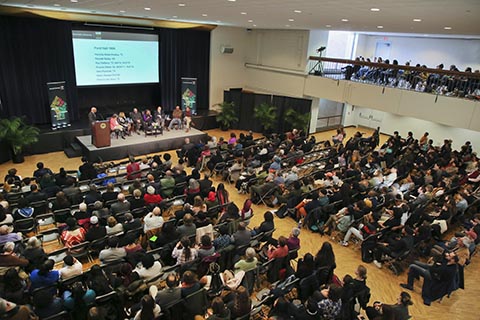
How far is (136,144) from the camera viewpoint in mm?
11602

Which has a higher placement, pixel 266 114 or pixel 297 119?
pixel 266 114

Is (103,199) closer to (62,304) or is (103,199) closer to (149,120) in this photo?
(62,304)

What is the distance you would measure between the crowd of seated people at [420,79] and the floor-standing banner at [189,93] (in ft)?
21.8

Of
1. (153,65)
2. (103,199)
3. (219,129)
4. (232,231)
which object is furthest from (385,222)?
(153,65)

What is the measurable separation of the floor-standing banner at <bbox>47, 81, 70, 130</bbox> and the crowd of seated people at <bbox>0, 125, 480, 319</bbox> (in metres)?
4.27

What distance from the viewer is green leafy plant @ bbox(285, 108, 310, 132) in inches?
579

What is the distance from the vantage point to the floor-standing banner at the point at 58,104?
1182cm

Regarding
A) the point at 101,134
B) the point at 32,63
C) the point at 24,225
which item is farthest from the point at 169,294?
the point at 32,63

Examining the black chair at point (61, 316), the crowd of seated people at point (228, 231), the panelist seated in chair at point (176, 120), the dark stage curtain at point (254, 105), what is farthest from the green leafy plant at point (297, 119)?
the black chair at point (61, 316)

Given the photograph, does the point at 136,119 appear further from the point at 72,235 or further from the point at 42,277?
the point at 42,277

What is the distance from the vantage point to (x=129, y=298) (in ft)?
14.7

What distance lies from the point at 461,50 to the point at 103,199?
15.9 metres

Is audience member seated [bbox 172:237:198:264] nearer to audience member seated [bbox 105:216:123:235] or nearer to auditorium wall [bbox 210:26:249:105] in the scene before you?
audience member seated [bbox 105:216:123:235]

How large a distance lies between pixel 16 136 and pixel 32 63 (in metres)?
3.06
